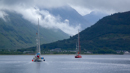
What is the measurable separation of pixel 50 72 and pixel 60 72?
317 centimetres

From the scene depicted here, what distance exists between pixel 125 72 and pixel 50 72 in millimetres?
23589

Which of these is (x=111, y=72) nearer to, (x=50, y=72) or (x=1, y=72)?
(x=50, y=72)

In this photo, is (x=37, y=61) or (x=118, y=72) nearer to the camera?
(x=118, y=72)

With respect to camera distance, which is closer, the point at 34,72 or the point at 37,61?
the point at 34,72

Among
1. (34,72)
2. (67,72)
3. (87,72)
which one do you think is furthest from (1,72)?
(87,72)

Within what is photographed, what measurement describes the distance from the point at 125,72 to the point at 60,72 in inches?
804

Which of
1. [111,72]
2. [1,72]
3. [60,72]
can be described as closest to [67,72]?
[60,72]

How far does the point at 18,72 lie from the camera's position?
77062mm

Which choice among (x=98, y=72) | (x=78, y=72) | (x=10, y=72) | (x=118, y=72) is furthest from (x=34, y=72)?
(x=118, y=72)

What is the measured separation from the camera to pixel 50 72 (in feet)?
252

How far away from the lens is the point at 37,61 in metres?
124

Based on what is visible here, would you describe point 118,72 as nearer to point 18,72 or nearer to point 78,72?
point 78,72

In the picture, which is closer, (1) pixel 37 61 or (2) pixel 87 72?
(2) pixel 87 72

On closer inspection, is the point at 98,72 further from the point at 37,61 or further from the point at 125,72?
the point at 37,61
